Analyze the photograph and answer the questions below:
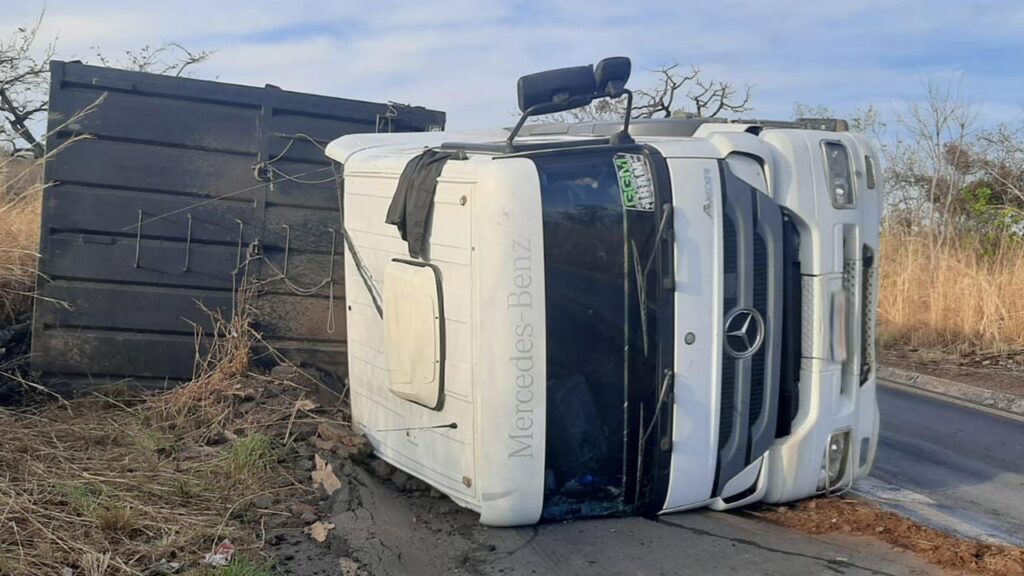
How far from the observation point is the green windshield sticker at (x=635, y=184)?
12.9 ft

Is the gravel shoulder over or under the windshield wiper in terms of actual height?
under

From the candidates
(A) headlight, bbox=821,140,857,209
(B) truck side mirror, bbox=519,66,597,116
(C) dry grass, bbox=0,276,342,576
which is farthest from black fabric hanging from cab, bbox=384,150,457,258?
(A) headlight, bbox=821,140,857,209

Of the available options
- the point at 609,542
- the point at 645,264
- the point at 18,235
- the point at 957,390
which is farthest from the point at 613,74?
the point at 957,390

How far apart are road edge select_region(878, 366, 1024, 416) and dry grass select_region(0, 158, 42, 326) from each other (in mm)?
7591

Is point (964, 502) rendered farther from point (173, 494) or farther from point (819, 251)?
point (173, 494)

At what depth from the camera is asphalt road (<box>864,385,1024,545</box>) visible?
16.4 feet

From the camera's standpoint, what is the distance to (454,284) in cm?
397

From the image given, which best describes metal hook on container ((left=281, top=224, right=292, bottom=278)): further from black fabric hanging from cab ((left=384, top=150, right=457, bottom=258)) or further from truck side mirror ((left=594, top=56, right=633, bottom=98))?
truck side mirror ((left=594, top=56, right=633, bottom=98))

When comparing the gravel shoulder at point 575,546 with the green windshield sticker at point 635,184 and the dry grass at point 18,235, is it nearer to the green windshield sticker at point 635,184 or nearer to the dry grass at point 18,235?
the green windshield sticker at point 635,184

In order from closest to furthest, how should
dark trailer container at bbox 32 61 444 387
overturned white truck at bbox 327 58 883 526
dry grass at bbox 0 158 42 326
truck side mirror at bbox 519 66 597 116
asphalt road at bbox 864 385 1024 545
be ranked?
overturned white truck at bbox 327 58 883 526
truck side mirror at bbox 519 66 597 116
asphalt road at bbox 864 385 1024 545
dark trailer container at bbox 32 61 444 387
dry grass at bbox 0 158 42 326

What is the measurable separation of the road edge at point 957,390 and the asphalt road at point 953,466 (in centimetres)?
47

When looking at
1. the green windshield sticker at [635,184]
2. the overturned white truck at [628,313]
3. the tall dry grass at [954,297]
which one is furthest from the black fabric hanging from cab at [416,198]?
the tall dry grass at [954,297]

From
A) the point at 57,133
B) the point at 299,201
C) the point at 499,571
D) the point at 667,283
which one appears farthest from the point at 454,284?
the point at 57,133

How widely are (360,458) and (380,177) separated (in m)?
1.40
